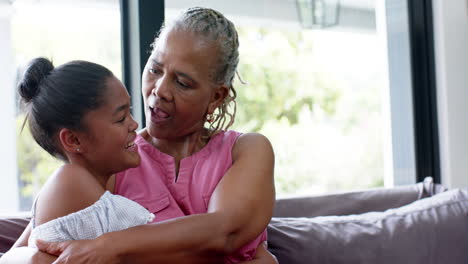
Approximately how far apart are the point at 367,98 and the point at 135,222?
232 inches

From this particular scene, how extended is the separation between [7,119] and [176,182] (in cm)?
239

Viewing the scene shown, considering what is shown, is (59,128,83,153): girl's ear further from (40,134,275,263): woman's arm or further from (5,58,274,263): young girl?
(40,134,275,263): woman's arm

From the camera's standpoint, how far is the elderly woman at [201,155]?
5.01 feet

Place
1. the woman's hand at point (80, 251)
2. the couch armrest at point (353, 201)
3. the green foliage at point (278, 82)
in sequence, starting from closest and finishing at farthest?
the woman's hand at point (80, 251) < the couch armrest at point (353, 201) < the green foliage at point (278, 82)

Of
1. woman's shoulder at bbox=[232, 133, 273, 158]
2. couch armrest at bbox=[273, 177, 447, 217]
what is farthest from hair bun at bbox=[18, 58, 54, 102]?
couch armrest at bbox=[273, 177, 447, 217]

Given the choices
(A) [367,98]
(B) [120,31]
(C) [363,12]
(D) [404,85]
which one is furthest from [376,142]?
(B) [120,31]

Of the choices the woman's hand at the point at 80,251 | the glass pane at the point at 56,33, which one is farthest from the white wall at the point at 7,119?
the woman's hand at the point at 80,251

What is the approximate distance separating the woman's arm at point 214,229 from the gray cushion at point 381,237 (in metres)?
0.39

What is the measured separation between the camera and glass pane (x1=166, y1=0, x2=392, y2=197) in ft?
21.3

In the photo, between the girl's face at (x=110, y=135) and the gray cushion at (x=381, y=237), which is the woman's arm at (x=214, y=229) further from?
the gray cushion at (x=381, y=237)

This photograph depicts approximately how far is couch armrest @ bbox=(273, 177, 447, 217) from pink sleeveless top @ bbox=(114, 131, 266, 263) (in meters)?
0.57

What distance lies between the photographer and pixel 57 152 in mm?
1509

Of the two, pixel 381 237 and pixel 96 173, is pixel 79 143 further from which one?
pixel 381 237

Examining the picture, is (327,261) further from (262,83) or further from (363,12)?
(262,83)
